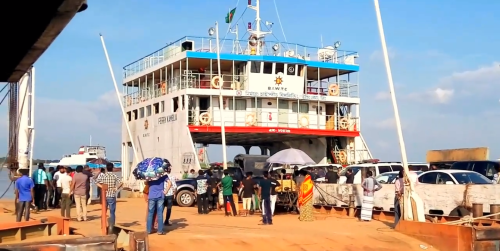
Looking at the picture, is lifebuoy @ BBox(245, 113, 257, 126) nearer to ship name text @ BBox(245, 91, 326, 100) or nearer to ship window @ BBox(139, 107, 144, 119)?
ship name text @ BBox(245, 91, 326, 100)

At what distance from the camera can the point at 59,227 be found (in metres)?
13.4

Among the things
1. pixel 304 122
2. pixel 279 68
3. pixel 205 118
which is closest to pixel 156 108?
pixel 205 118

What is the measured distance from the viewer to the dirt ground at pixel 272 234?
1197 cm

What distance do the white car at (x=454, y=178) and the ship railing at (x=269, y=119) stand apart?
47.2 ft

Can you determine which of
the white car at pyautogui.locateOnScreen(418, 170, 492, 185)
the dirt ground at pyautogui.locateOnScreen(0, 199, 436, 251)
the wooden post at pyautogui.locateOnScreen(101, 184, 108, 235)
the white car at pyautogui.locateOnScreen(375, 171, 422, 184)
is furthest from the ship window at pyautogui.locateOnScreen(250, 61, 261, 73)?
the wooden post at pyautogui.locateOnScreen(101, 184, 108, 235)

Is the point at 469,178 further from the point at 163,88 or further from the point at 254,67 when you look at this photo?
the point at 163,88

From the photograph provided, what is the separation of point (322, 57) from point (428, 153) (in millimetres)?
8375

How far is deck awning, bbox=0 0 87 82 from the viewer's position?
5.16 m

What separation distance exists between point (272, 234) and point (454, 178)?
582 cm

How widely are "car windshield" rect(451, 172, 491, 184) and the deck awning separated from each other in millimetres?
12295


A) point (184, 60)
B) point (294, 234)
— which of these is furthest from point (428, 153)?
point (294, 234)

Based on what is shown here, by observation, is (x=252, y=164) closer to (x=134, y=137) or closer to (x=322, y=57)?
(x=322, y=57)

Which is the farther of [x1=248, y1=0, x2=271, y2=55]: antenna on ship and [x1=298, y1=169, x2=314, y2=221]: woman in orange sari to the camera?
[x1=248, y1=0, x2=271, y2=55]: antenna on ship

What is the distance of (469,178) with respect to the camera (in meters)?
16.1
